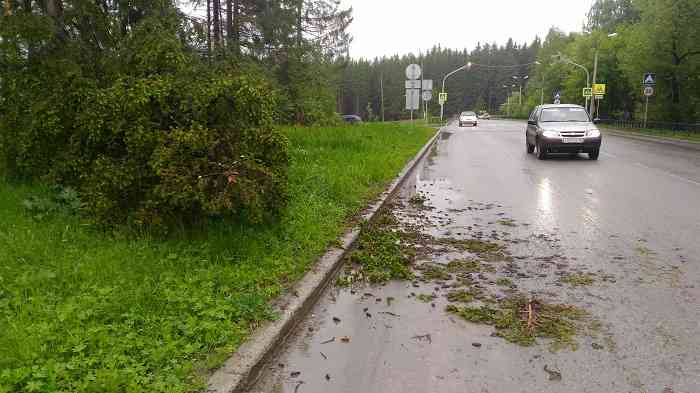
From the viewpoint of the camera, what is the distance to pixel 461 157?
17578mm

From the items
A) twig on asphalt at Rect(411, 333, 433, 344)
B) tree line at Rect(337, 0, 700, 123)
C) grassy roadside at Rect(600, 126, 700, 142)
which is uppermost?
tree line at Rect(337, 0, 700, 123)

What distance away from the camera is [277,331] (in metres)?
3.74

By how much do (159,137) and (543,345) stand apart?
3.76 m

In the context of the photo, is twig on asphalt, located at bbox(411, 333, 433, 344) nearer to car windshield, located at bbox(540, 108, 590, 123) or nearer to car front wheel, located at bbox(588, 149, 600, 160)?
car front wheel, located at bbox(588, 149, 600, 160)

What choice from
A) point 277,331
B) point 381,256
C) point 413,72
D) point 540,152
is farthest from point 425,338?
point 413,72

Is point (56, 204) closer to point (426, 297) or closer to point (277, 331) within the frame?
point (277, 331)

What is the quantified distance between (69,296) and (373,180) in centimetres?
709

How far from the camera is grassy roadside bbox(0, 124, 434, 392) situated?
3053 mm

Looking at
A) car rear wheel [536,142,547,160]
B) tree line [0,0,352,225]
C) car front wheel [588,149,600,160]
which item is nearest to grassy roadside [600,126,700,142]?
car front wheel [588,149,600,160]

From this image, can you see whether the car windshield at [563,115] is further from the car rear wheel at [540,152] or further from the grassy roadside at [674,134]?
the grassy roadside at [674,134]

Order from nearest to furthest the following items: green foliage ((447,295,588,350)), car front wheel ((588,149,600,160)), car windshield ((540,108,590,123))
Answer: green foliage ((447,295,588,350)) < car front wheel ((588,149,600,160)) < car windshield ((540,108,590,123))

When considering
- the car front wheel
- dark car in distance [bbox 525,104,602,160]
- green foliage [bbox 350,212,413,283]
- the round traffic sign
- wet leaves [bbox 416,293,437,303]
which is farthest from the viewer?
the round traffic sign

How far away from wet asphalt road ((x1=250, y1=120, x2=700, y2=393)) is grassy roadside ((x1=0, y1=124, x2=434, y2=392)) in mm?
539

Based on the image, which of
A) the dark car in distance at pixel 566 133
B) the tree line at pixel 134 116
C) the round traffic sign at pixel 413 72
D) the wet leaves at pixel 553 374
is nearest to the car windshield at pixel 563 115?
the dark car in distance at pixel 566 133
